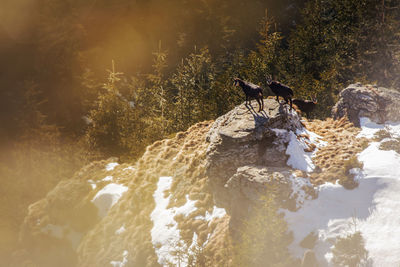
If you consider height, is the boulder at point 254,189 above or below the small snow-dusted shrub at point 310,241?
above

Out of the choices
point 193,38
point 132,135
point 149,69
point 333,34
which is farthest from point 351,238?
point 149,69

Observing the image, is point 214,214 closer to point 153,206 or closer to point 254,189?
point 254,189

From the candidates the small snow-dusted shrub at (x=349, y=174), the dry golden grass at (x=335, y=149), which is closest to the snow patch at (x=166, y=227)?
the dry golden grass at (x=335, y=149)

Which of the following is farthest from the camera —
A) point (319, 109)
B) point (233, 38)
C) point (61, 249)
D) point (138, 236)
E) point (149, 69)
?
point (149, 69)

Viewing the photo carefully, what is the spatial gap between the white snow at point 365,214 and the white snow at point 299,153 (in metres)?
1.05

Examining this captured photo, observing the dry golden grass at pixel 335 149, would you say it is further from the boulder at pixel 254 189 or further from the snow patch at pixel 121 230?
the snow patch at pixel 121 230

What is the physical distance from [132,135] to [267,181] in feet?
55.8

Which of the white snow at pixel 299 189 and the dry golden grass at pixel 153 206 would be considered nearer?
the white snow at pixel 299 189

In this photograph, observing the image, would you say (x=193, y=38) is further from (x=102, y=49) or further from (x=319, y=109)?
(x=319, y=109)

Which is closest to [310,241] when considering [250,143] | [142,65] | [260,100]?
[250,143]

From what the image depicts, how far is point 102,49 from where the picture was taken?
5419cm

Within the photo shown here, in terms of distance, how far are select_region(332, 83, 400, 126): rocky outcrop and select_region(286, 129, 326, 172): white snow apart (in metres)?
2.15

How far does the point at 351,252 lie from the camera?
21.6 feet

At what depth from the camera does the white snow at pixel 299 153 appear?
9133 millimetres
